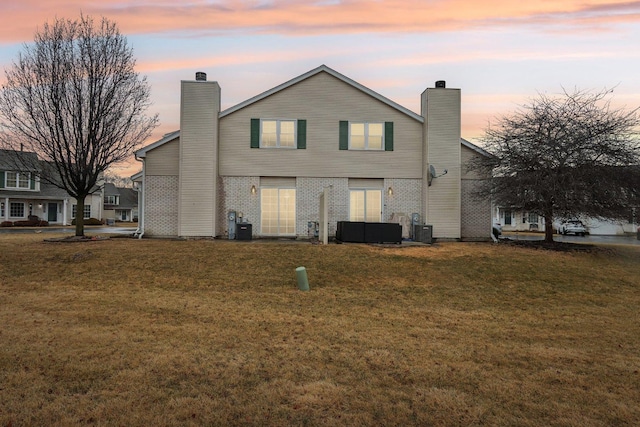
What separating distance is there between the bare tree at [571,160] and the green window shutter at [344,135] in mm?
6388

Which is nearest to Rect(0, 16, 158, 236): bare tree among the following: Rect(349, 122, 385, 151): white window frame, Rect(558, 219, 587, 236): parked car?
Rect(349, 122, 385, 151): white window frame

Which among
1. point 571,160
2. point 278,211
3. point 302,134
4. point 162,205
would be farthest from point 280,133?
point 571,160

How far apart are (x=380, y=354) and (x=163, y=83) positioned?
1887 cm

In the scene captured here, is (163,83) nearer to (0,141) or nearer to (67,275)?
(0,141)

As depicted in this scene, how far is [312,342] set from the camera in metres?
5.37

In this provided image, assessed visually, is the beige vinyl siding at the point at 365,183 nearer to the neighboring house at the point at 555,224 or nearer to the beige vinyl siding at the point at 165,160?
the neighboring house at the point at 555,224

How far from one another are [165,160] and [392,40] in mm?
10871

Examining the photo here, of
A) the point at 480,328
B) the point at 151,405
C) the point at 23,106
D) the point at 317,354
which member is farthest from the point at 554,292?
the point at 23,106

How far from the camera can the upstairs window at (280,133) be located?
663 inches

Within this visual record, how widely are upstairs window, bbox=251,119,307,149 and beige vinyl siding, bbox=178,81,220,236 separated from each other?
2.11 metres

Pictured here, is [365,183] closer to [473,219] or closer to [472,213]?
A: [472,213]

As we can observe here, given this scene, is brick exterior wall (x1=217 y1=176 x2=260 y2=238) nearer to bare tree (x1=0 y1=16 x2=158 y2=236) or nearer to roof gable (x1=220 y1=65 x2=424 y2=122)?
roof gable (x1=220 y1=65 x2=424 y2=122)

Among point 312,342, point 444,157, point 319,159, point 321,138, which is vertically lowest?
point 312,342

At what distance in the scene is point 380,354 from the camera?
493 cm
